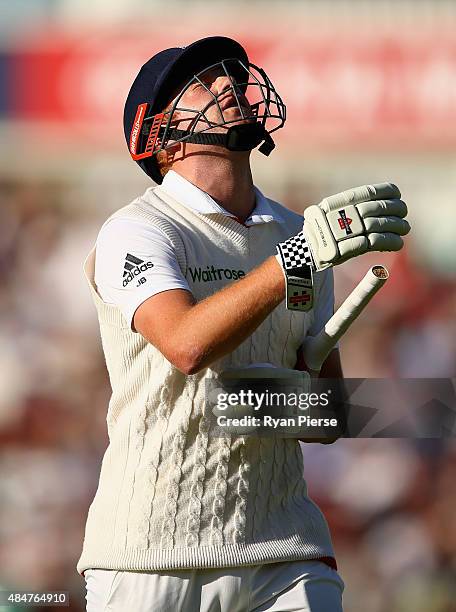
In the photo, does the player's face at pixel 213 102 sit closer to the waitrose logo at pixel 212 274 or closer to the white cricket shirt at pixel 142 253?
the white cricket shirt at pixel 142 253

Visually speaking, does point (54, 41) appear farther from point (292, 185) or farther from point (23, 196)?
point (292, 185)

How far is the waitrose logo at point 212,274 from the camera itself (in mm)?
2352

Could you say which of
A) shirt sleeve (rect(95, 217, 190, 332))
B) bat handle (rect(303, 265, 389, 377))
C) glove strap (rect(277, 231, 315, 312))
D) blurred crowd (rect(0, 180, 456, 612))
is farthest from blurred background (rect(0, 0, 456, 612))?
glove strap (rect(277, 231, 315, 312))

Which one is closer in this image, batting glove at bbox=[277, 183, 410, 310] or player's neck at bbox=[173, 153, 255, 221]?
batting glove at bbox=[277, 183, 410, 310]

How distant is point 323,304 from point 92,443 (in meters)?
2.57

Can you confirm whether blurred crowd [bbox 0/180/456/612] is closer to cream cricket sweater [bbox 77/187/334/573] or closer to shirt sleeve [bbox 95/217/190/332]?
cream cricket sweater [bbox 77/187/334/573]

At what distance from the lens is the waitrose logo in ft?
7.72

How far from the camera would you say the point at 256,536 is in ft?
7.59

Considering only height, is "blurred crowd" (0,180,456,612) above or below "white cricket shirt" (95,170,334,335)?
below

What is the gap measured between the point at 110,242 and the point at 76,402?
9.38 feet

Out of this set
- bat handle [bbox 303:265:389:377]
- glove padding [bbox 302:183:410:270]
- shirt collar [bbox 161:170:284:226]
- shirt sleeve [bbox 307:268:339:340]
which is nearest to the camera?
glove padding [bbox 302:183:410:270]

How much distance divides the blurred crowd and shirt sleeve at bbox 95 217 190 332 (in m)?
2.64

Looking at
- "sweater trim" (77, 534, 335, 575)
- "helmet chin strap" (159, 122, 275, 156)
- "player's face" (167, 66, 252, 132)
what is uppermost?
"player's face" (167, 66, 252, 132)

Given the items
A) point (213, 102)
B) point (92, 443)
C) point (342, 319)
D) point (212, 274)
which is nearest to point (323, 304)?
point (342, 319)
